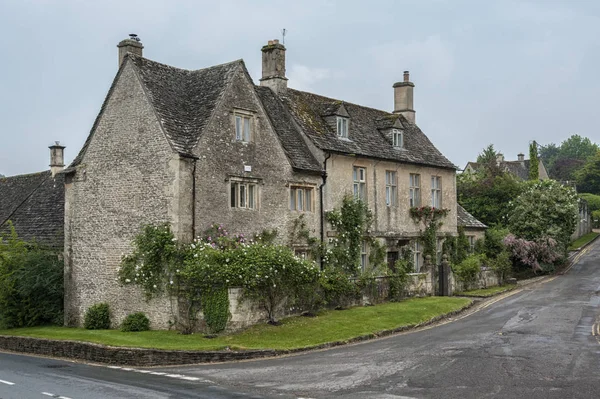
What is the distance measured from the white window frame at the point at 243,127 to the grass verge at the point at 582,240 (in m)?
43.2

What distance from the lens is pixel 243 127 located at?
29.3m

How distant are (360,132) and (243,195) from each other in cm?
1107

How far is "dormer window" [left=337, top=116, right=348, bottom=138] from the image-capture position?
117ft

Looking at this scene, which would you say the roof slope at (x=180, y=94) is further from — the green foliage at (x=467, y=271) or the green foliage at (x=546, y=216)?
the green foliage at (x=546, y=216)

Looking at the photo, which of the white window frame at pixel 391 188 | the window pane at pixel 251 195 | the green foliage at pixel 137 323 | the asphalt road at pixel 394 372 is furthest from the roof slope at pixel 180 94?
the white window frame at pixel 391 188

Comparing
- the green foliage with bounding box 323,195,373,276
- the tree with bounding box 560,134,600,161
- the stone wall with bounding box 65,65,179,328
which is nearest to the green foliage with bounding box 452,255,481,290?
the green foliage with bounding box 323,195,373,276

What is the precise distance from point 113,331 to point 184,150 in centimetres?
765

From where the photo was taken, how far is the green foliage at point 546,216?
160 ft

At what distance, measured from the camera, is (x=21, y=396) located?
15461 millimetres

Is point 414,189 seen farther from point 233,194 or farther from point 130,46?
point 130,46

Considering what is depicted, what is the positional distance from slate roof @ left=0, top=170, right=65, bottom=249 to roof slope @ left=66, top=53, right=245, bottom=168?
642 centimetres

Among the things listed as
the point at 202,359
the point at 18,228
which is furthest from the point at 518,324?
the point at 18,228

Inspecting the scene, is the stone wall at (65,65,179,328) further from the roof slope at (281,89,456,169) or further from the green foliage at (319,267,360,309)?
the roof slope at (281,89,456,169)

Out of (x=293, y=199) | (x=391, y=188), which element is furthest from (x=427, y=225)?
(x=293, y=199)
